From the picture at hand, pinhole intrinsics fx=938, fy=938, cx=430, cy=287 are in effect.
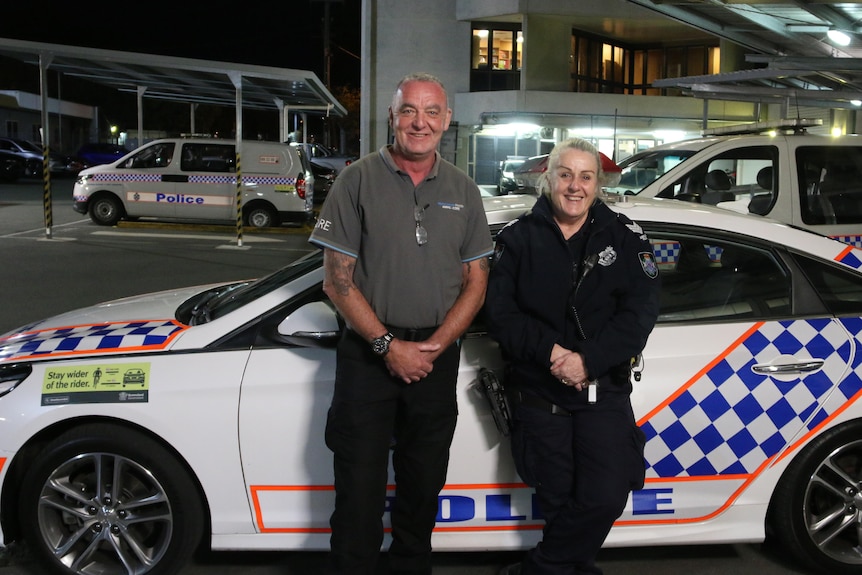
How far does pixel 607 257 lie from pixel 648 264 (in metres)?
0.16

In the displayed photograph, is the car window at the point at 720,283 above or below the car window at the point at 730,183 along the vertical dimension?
below

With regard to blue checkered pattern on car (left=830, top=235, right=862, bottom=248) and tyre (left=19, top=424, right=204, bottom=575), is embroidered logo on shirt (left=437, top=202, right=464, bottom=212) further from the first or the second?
blue checkered pattern on car (left=830, top=235, right=862, bottom=248)

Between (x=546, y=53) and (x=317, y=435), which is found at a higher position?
(x=546, y=53)

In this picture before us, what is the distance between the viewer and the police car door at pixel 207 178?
59.2 feet

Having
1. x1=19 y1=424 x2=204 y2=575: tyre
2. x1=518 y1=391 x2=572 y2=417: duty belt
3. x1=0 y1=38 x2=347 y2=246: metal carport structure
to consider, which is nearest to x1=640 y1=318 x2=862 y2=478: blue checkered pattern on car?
x1=518 y1=391 x2=572 y2=417: duty belt

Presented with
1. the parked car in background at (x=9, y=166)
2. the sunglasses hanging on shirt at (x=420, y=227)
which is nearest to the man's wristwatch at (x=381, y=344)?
the sunglasses hanging on shirt at (x=420, y=227)

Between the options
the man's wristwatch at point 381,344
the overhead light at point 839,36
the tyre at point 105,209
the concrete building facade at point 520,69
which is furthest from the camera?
the concrete building facade at point 520,69

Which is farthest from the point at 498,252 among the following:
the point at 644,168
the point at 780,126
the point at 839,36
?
the point at 839,36

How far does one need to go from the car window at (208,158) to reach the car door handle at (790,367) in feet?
51.5

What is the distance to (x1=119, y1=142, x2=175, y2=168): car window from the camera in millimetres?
18062

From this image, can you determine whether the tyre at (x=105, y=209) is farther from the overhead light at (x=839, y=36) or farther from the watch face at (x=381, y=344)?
the watch face at (x=381, y=344)

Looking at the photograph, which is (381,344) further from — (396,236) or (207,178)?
(207,178)

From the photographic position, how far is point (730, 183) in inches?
308

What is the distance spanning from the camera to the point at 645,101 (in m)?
29.5
